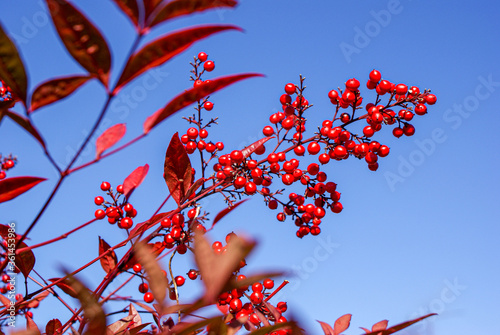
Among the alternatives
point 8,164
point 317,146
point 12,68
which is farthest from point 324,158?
point 8,164

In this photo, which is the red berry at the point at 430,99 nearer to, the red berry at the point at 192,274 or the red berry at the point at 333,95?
the red berry at the point at 333,95

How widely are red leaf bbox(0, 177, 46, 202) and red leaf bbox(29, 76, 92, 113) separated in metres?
0.33

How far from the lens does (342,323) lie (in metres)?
1.35

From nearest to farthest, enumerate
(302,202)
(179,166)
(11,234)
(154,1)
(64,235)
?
(154,1)
(64,235)
(11,234)
(179,166)
(302,202)

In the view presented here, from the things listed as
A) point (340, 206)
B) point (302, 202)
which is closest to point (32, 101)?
point (302, 202)

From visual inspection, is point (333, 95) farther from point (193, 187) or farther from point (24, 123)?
point (24, 123)

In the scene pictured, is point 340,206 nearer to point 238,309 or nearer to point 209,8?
point 238,309

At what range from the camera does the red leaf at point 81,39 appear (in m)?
0.66

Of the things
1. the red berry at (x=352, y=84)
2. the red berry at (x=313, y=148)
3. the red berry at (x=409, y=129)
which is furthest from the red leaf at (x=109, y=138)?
the red berry at (x=409, y=129)

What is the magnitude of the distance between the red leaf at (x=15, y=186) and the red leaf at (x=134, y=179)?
0.56 meters

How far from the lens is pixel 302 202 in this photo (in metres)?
1.62

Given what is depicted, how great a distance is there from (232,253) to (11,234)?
1.04 m

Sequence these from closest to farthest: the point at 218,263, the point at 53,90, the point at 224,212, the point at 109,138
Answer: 1. the point at 218,263
2. the point at 53,90
3. the point at 109,138
4. the point at 224,212

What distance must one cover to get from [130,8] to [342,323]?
45.8 inches
